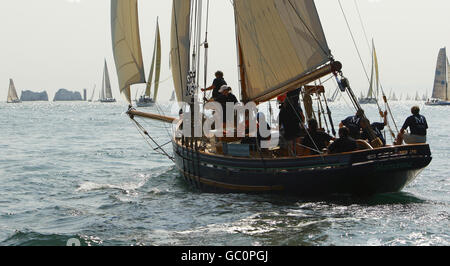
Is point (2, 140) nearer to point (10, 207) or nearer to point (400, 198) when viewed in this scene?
point (10, 207)

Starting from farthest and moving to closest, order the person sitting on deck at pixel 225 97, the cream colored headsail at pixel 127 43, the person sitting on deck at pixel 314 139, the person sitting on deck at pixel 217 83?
1. the cream colored headsail at pixel 127 43
2. the person sitting on deck at pixel 217 83
3. the person sitting on deck at pixel 225 97
4. the person sitting on deck at pixel 314 139

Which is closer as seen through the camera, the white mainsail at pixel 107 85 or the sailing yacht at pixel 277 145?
the sailing yacht at pixel 277 145

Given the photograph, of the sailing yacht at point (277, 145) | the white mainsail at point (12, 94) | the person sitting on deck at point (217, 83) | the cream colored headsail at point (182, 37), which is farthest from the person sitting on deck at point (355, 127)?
the white mainsail at point (12, 94)

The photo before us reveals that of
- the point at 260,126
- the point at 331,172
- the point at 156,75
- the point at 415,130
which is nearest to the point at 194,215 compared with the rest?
the point at 331,172

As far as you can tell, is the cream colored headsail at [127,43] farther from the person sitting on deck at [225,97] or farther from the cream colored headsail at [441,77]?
the cream colored headsail at [441,77]

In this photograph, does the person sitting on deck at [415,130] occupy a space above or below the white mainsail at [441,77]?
below

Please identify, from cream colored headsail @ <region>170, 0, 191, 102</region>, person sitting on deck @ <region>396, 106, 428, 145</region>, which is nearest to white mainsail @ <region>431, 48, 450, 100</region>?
cream colored headsail @ <region>170, 0, 191, 102</region>

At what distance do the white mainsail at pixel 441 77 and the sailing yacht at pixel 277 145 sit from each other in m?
101

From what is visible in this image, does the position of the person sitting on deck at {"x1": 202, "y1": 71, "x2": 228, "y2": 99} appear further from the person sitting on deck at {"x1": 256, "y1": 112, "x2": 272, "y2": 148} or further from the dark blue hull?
the dark blue hull

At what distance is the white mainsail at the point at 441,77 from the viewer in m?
110

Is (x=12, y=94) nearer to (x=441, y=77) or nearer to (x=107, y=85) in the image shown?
(x=107, y=85)

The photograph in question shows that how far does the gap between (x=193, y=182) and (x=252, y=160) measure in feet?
11.6

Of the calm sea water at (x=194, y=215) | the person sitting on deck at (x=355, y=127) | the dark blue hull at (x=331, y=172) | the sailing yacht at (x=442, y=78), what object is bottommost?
the calm sea water at (x=194, y=215)
